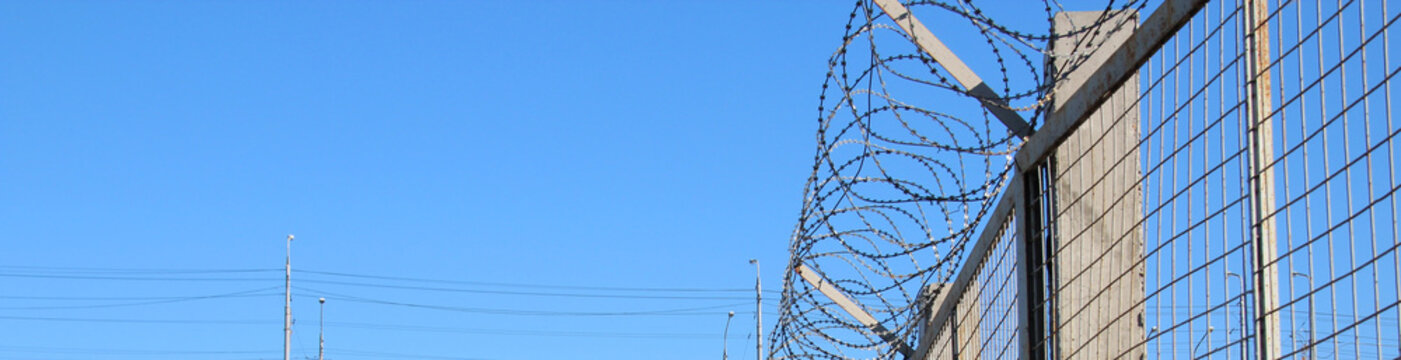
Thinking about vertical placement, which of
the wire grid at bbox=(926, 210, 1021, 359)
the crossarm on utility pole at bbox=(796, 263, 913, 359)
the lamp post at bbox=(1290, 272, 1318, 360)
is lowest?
the lamp post at bbox=(1290, 272, 1318, 360)

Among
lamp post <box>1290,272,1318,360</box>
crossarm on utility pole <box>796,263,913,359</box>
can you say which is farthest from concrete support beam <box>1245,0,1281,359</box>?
crossarm on utility pole <box>796,263,913,359</box>

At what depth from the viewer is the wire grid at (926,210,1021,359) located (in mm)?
5961

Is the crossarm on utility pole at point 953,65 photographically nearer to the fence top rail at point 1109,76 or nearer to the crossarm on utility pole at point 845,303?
the fence top rail at point 1109,76

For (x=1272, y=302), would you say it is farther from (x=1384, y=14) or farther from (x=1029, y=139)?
(x=1029, y=139)

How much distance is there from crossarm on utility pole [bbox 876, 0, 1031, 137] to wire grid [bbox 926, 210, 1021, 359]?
1.08ft

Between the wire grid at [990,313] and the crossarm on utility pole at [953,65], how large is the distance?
329 mm

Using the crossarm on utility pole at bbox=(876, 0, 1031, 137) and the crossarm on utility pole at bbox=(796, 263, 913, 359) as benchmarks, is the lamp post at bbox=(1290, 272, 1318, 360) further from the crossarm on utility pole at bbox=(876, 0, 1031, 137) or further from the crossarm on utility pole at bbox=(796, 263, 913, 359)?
the crossarm on utility pole at bbox=(796, 263, 913, 359)

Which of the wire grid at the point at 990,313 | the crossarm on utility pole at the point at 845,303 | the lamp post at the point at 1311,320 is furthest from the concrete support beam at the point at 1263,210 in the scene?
the crossarm on utility pole at the point at 845,303

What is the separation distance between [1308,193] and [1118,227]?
1.42m

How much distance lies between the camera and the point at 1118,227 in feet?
16.2

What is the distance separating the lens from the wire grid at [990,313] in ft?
19.6

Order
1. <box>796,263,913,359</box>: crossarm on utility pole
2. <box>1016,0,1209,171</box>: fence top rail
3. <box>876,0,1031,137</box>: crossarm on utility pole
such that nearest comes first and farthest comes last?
<box>1016,0,1209,171</box>: fence top rail → <box>876,0,1031,137</box>: crossarm on utility pole → <box>796,263,913,359</box>: crossarm on utility pole

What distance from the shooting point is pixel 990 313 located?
6352 mm

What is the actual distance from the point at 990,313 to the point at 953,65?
96 centimetres
